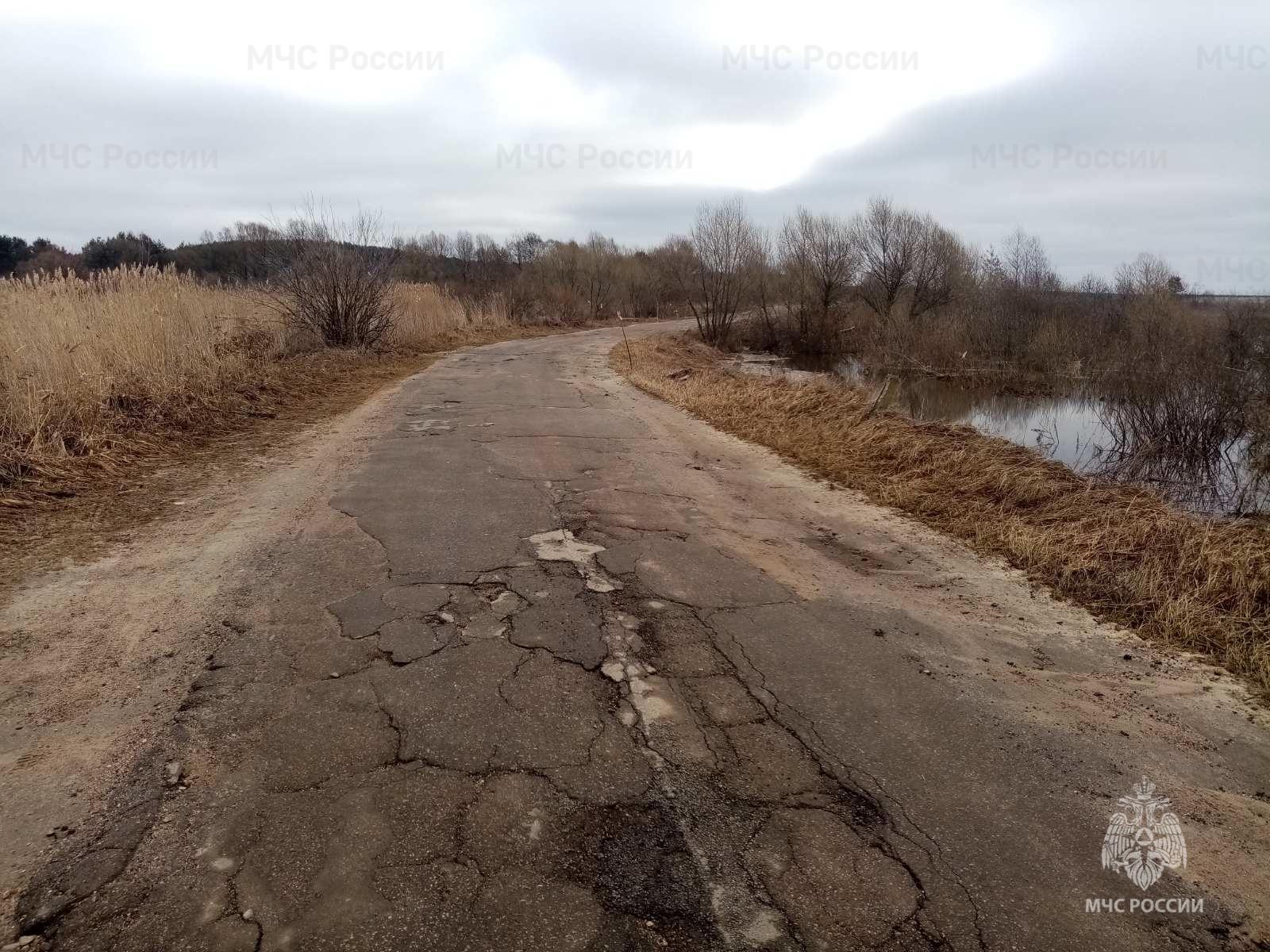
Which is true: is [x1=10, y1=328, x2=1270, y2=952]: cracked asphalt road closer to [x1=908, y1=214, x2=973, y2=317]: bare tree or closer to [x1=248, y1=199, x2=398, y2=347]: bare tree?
[x1=248, y1=199, x2=398, y2=347]: bare tree

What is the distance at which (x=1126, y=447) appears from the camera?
40.9 ft

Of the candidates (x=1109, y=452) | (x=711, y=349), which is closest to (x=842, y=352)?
(x=711, y=349)

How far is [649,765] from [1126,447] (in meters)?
13.1

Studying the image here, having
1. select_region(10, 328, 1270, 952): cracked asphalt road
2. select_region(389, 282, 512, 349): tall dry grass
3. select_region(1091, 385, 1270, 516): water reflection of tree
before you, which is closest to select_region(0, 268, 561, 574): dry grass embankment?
select_region(10, 328, 1270, 952): cracked asphalt road

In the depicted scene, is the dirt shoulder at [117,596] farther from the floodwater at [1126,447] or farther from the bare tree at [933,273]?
the bare tree at [933,273]

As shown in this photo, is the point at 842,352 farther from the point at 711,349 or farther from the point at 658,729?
the point at 658,729

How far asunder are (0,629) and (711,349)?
2765 cm

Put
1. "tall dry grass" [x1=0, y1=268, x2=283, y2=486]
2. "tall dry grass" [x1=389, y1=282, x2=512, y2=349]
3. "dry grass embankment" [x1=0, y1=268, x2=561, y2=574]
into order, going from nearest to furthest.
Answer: "dry grass embankment" [x1=0, y1=268, x2=561, y2=574]
"tall dry grass" [x1=0, y1=268, x2=283, y2=486]
"tall dry grass" [x1=389, y1=282, x2=512, y2=349]

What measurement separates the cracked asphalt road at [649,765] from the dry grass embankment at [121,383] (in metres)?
2.66

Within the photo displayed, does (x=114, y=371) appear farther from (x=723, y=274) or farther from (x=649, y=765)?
(x=723, y=274)

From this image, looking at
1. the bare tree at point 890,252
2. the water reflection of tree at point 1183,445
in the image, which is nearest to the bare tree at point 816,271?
the bare tree at point 890,252

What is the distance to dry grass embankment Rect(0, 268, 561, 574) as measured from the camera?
5.84 meters

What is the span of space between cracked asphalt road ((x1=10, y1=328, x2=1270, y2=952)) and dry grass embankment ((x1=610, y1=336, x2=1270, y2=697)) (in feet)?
1.22

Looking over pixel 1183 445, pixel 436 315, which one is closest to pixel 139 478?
pixel 1183 445
